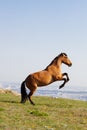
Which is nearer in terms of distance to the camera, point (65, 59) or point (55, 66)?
point (55, 66)

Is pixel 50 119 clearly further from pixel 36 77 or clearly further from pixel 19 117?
pixel 36 77

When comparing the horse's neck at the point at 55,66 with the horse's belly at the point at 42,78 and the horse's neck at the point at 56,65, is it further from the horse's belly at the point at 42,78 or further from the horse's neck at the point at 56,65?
the horse's belly at the point at 42,78

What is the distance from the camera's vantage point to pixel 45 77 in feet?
75.0

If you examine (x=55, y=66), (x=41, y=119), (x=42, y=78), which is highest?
(x=55, y=66)

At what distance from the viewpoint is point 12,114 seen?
17.1 metres

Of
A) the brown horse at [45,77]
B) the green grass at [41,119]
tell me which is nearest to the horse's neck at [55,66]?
the brown horse at [45,77]

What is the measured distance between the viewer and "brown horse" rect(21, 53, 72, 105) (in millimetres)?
22672

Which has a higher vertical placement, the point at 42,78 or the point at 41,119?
the point at 42,78

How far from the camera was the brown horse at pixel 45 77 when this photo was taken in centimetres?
2267

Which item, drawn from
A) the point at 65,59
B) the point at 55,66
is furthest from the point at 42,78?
the point at 65,59

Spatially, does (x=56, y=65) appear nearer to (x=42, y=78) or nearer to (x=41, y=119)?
(x=42, y=78)

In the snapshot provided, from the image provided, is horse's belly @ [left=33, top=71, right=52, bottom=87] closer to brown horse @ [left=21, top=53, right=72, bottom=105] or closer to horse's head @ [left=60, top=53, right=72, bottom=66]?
brown horse @ [left=21, top=53, right=72, bottom=105]

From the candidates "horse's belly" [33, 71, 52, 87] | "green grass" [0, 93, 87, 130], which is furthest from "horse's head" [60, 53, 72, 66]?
"green grass" [0, 93, 87, 130]

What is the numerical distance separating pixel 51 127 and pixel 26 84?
8371 mm
